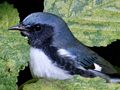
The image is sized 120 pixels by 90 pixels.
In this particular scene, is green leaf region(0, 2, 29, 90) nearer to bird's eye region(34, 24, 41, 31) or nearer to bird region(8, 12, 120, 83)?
bird region(8, 12, 120, 83)

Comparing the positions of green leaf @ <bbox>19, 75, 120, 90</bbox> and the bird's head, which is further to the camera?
the bird's head

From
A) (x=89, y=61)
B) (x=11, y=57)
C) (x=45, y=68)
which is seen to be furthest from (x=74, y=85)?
(x=89, y=61)

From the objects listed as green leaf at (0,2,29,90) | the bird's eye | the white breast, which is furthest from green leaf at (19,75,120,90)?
the bird's eye

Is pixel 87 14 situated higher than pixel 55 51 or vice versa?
pixel 87 14

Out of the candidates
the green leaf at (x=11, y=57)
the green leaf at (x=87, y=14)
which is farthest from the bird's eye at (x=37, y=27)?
the green leaf at (x=11, y=57)

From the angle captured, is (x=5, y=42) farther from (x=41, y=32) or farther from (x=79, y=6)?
(x=79, y=6)

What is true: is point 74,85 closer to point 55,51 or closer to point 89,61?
point 55,51
